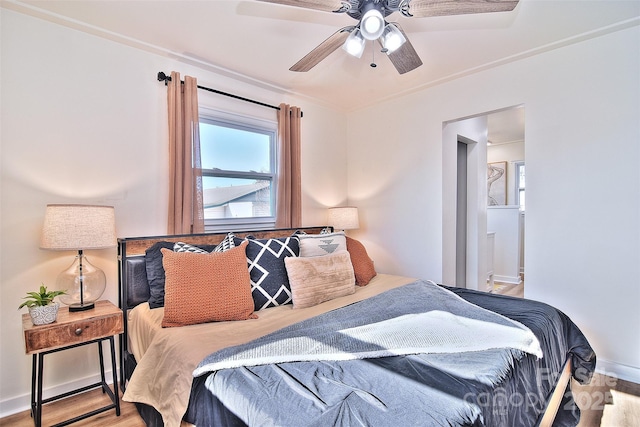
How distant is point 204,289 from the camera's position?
6.04 ft

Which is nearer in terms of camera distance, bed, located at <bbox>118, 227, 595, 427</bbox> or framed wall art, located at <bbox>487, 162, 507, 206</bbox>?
bed, located at <bbox>118, 227, 595, 427</bbox>

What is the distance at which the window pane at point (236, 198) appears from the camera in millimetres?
2975

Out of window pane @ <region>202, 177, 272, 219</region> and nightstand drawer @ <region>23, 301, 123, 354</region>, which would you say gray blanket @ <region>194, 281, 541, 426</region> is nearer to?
nightstand drawer @ <region>23, 301, 123, 354</region>

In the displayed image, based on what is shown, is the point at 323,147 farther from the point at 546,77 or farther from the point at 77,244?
the point at 77,244

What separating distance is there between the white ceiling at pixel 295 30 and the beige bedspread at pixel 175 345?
77.3 inches

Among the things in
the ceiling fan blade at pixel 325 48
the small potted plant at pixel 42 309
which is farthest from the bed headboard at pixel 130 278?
the ceiling fan blade at pixel 325 48

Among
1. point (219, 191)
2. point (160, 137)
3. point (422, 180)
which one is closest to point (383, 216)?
point (422, 180)

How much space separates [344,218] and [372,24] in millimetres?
2215

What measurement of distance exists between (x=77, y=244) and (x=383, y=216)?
2922 millimetres

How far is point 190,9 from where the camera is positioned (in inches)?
81.0

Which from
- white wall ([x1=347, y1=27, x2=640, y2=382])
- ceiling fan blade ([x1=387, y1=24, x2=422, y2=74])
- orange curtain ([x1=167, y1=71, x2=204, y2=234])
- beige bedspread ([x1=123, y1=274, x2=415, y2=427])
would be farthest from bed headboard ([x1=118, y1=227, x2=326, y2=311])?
white wall ([x1=347, y1=27, x2=640, y2=382])

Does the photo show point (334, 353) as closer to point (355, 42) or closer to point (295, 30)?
point (355, 42)

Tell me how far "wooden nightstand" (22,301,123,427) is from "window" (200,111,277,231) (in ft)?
3.78

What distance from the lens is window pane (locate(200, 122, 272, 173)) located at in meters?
2.96
